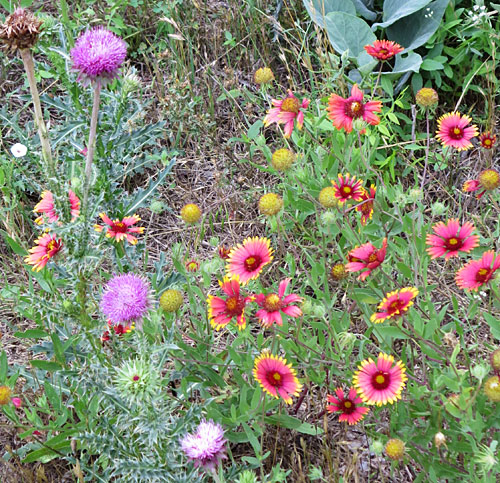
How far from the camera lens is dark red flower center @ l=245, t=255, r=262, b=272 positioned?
181cm

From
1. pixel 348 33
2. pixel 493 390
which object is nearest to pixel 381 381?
pixel 493 390

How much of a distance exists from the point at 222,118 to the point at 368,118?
146 cm

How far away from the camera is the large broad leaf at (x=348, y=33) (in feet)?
9.71

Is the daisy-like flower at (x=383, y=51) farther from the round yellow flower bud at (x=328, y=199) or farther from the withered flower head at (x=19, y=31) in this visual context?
the withered flower head at (x=19, y=31)

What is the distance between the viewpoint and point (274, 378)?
5.44 feet

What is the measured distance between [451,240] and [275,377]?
64 cm

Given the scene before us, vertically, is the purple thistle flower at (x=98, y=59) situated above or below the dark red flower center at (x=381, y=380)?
above

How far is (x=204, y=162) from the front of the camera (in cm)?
323

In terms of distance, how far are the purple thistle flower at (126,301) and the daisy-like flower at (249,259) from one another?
0.90 feet

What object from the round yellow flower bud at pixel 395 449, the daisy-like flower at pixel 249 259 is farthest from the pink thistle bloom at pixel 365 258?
the round yellow flower bud at pixel 395 449

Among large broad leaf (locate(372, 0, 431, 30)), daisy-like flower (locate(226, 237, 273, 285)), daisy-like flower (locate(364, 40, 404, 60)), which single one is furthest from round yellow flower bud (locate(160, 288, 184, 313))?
large broad leaf (locate(372, 0, 431, 30))

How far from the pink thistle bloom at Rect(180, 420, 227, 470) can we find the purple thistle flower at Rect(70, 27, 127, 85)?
0.91 m

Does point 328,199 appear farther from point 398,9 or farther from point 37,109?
point 398,9

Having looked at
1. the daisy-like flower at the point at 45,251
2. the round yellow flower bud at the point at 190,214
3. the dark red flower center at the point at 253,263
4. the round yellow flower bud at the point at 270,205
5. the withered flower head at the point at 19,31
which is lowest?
the dark red flower center at the point at 253,263
